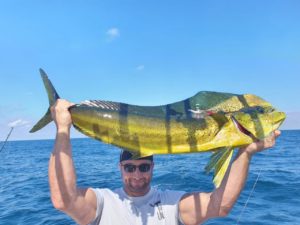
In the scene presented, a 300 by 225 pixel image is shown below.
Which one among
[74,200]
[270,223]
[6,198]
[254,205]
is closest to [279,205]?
[254,205]

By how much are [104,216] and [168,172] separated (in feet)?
38.0

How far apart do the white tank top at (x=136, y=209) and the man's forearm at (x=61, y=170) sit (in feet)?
2.10

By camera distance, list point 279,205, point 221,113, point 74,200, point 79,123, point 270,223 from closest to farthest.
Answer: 1. point 221,113
2. point 79,123
3. point 74,200
4. point 270,223
5. point 279,205

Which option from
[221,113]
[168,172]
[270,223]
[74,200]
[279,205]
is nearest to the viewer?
[221,113]

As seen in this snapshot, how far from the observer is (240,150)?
10.7 feet

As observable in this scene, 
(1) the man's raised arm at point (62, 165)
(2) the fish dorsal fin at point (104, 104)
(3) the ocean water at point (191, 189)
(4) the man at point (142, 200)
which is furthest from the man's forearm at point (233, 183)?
(3) the ocean water at point (191, 189)

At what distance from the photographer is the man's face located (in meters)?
3.95

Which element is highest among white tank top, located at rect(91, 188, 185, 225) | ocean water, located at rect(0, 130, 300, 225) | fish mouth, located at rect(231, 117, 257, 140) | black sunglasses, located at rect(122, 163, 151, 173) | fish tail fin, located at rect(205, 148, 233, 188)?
fish mouth, located at rect(231, 117, 257, 140)

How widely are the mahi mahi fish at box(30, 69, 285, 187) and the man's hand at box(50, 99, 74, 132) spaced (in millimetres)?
159

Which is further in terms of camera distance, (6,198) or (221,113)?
(6,198)

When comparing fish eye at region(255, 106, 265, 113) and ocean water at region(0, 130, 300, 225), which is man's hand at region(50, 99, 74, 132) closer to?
fish eye at region(255, 106, 265, 113)

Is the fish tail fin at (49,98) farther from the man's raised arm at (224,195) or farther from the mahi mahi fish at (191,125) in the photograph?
the man's raised arm at (224,195)

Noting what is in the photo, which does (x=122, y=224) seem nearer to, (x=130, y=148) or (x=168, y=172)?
(x=130, y=148)

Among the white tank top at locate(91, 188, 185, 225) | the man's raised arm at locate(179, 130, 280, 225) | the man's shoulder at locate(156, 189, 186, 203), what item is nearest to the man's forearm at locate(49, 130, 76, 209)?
the white tank top at locate(91, 188, 185, 225)
